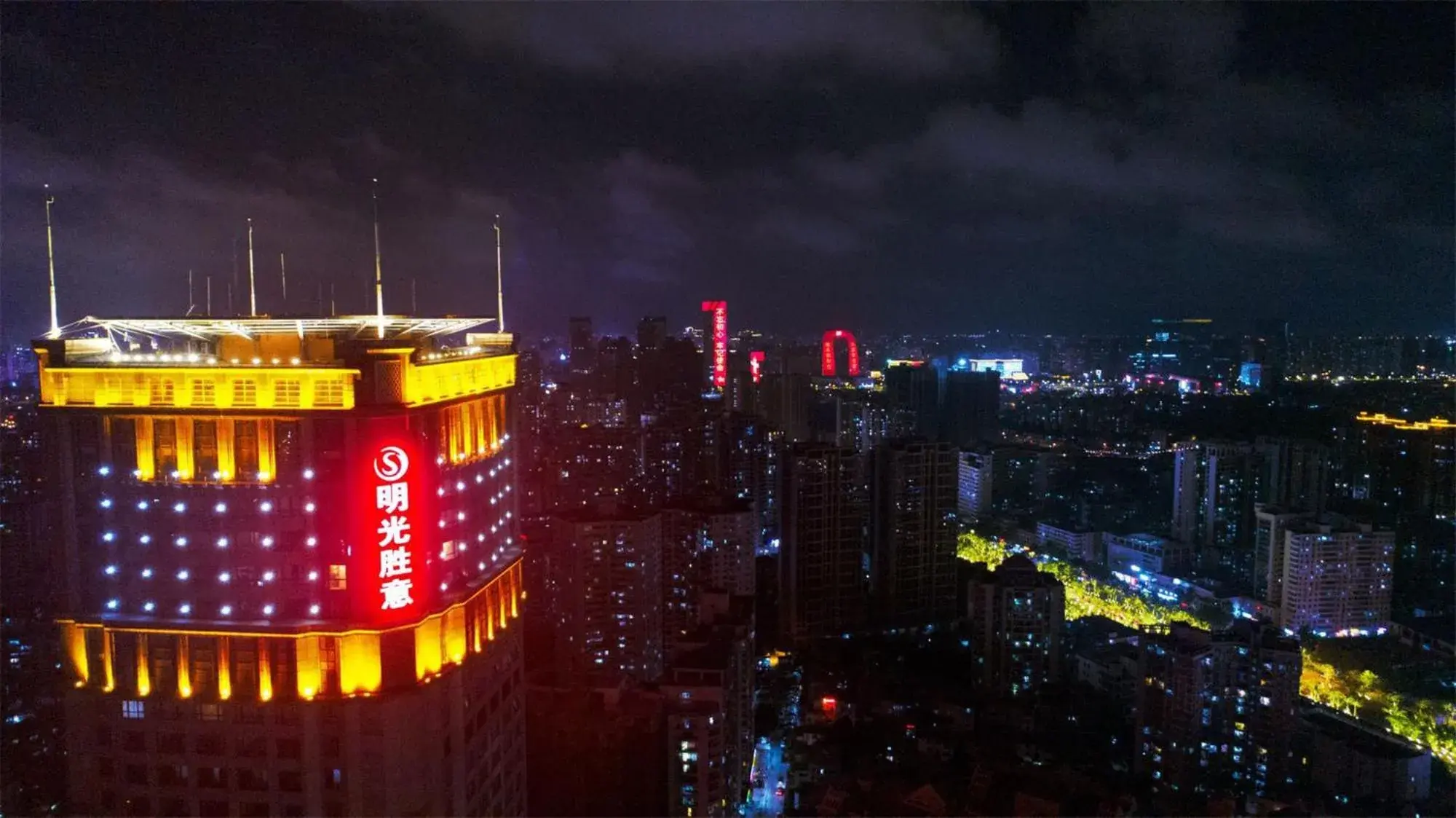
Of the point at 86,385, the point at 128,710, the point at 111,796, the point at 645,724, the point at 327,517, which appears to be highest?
the point at 86,385

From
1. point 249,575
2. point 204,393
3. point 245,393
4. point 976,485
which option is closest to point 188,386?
point 204,393

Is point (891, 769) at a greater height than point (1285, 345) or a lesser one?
lesser

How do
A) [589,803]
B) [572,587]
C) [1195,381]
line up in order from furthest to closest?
[1195,381], [572,587], [589,803]

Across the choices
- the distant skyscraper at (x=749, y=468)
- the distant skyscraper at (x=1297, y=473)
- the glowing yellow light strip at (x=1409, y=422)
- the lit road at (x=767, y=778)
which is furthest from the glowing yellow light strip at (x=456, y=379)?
the distant skyscraper at (x=1297, y=473)

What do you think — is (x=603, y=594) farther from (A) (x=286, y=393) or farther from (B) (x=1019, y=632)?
(A) (x=286, y=393)

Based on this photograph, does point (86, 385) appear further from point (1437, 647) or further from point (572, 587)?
point (1437, 647)

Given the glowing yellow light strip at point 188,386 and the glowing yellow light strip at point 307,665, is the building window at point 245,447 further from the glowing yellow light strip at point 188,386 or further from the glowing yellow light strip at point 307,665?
the glowing yellow light strip at point 307,665

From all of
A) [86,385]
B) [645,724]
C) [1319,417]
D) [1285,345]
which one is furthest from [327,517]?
[1285,345]
